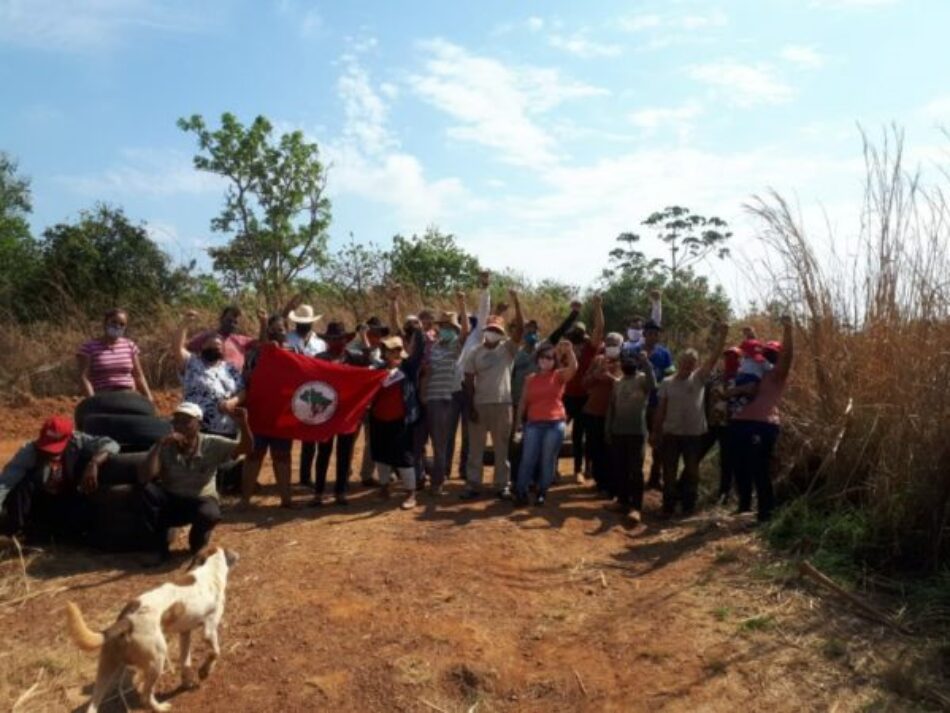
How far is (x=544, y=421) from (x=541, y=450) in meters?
0.27

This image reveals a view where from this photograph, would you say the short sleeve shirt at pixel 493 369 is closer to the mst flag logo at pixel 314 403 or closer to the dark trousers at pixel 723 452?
the mst flag logo at pixel 314 403

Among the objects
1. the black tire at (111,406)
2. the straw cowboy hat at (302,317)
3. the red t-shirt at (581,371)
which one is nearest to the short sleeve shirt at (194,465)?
the black tire at (111,406)

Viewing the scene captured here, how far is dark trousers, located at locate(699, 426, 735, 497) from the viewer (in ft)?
23.5

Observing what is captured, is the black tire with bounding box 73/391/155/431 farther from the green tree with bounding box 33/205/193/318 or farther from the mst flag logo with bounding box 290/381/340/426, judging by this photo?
the green tree with bounding box 33/205/193/318

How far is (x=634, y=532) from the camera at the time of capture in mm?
6926

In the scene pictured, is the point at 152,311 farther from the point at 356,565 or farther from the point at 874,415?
the point at 874,415

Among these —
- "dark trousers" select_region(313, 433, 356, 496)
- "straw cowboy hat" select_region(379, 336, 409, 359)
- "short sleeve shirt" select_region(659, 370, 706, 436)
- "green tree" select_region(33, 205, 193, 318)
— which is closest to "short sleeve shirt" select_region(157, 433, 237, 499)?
"dark trousers" select_region(313, 433, 356, 496)

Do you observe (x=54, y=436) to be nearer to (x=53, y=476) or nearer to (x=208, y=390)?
(x=53, y=476)

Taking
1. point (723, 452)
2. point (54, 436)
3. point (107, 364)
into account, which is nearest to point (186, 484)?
point (54, 436)


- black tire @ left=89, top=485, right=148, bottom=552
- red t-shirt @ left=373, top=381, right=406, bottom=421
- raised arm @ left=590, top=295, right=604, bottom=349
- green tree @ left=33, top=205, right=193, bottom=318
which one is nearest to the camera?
black tire @ left=89, top=485, right=148, bottom=552

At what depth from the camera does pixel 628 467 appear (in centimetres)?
729

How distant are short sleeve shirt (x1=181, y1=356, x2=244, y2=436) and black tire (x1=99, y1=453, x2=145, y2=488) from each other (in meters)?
0.66

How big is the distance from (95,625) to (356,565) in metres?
1.72

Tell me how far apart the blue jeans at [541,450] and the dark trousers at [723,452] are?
1391 mm
